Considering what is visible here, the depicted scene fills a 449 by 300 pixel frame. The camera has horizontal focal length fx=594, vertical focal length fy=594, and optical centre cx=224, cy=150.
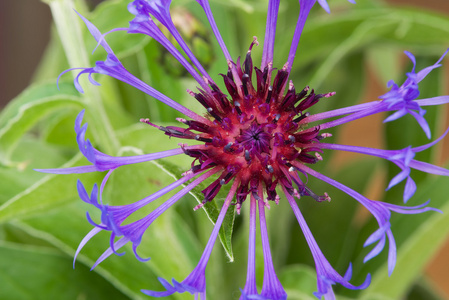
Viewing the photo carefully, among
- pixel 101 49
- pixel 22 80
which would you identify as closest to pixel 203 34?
pixel 101 49

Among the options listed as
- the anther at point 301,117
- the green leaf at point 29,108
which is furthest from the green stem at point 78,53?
the anther at point 301,117

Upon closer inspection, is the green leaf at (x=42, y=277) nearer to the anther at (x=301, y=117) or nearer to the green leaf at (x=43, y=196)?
the green leaf at (x=43, y=196)

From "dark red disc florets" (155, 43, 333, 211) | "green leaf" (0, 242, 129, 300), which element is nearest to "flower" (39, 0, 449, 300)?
"dark red disc florets" (155, 43, 333, 211)

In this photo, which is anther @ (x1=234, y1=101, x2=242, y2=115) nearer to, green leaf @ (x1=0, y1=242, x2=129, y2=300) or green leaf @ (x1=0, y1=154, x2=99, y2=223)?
green leaf @ (x1=0, y1=154, x2=99, y2=223)

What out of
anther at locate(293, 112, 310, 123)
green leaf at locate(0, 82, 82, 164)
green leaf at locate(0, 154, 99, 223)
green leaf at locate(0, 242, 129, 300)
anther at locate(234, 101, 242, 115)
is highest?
green leaf at locate(0, 82, 82, 164)

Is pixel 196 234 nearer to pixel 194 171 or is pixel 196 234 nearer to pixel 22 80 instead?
pixel 194 171

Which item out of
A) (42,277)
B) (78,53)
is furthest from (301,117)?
(42,277)

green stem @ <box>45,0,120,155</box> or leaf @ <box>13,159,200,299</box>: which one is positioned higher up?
green stem @ <box>45,0,120,155</box>

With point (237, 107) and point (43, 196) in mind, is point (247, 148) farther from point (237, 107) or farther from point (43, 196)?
point (43, 196)
